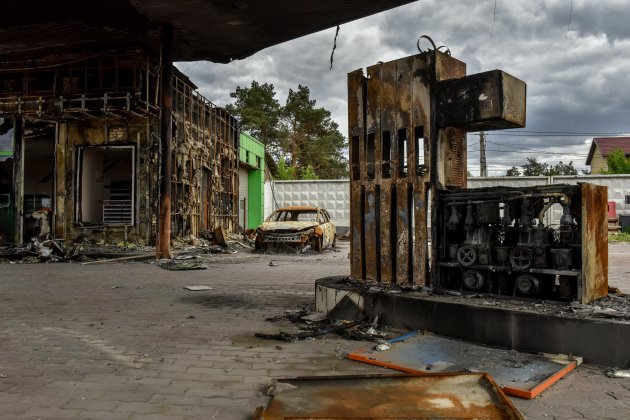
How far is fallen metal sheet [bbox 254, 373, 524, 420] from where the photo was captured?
2776 millimetres

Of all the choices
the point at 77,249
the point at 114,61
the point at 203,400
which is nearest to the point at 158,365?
the point at 203,400

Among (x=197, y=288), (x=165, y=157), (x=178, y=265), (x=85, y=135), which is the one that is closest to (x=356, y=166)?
(x=197, y=288)

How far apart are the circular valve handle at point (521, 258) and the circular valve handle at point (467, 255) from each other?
381 millimetres

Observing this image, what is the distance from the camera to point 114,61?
15031mm

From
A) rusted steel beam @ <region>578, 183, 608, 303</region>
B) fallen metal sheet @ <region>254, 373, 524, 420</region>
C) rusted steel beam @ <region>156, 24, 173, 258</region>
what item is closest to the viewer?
fallen metal sheet @ <region>254, 373, 524, 420</region>

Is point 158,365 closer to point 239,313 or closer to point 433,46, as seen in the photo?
point 239,313

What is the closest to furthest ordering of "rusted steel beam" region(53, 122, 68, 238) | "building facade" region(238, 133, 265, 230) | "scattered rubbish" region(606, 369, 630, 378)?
1. "scattered rubbish" region(606, 369, 630, 378)
2. "rusted steel beam" region(53, 122, 68, 238)
3. "building facade" region(238, 133, 265, 230)

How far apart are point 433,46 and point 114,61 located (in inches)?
494

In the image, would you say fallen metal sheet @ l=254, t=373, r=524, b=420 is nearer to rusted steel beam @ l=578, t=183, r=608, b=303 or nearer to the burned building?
rusted steel beam @ l=578, t=183, r=608, b=303

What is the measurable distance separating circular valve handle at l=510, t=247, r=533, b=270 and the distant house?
51.9 meters

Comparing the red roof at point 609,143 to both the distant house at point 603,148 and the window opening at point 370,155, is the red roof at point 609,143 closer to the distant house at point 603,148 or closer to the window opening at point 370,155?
the distant house at point 603,148

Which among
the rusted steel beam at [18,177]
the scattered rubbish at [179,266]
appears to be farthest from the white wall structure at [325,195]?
the scattered rubbish at [179,266]

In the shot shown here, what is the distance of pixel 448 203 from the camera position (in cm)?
522

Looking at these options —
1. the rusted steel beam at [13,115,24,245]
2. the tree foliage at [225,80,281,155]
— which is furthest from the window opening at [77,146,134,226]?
the tree foliage at [225,80,281,155]
